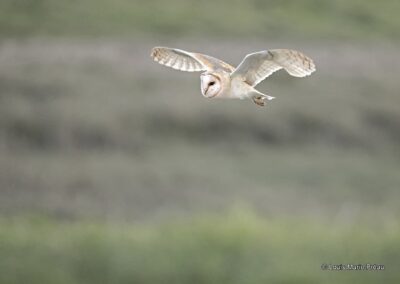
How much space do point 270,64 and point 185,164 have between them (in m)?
16.2

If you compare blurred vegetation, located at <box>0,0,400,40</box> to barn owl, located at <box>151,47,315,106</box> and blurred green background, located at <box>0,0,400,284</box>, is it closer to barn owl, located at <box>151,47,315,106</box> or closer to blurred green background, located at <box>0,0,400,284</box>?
blurred green background, located at <box>0,0,400,284</box>

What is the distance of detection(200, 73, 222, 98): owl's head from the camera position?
350cm

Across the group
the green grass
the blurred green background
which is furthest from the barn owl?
the green grass

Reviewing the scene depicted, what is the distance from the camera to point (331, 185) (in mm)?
19406

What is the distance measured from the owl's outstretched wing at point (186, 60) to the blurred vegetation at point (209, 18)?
24902 millimetres

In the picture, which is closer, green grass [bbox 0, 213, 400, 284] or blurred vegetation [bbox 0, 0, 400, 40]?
green grass [bbox 0, 213, 400, 284]

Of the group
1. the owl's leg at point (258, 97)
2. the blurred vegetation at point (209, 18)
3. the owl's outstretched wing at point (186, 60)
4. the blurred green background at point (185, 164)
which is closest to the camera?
the owl's leg at point (258, 97)

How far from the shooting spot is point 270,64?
3.73 meters

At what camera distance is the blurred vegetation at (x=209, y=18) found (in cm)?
2981

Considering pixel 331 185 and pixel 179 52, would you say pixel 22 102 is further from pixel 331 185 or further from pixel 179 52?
pixel 179 52

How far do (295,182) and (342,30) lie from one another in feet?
43.2

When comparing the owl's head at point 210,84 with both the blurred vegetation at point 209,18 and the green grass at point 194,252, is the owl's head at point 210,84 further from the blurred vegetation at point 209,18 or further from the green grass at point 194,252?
the blurred vegetation at point 209,18

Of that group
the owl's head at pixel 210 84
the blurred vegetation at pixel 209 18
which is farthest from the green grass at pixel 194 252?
the blurred vegetation at pixel 209 18


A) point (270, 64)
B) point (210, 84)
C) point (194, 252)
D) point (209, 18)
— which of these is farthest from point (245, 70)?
point (209, 18)
